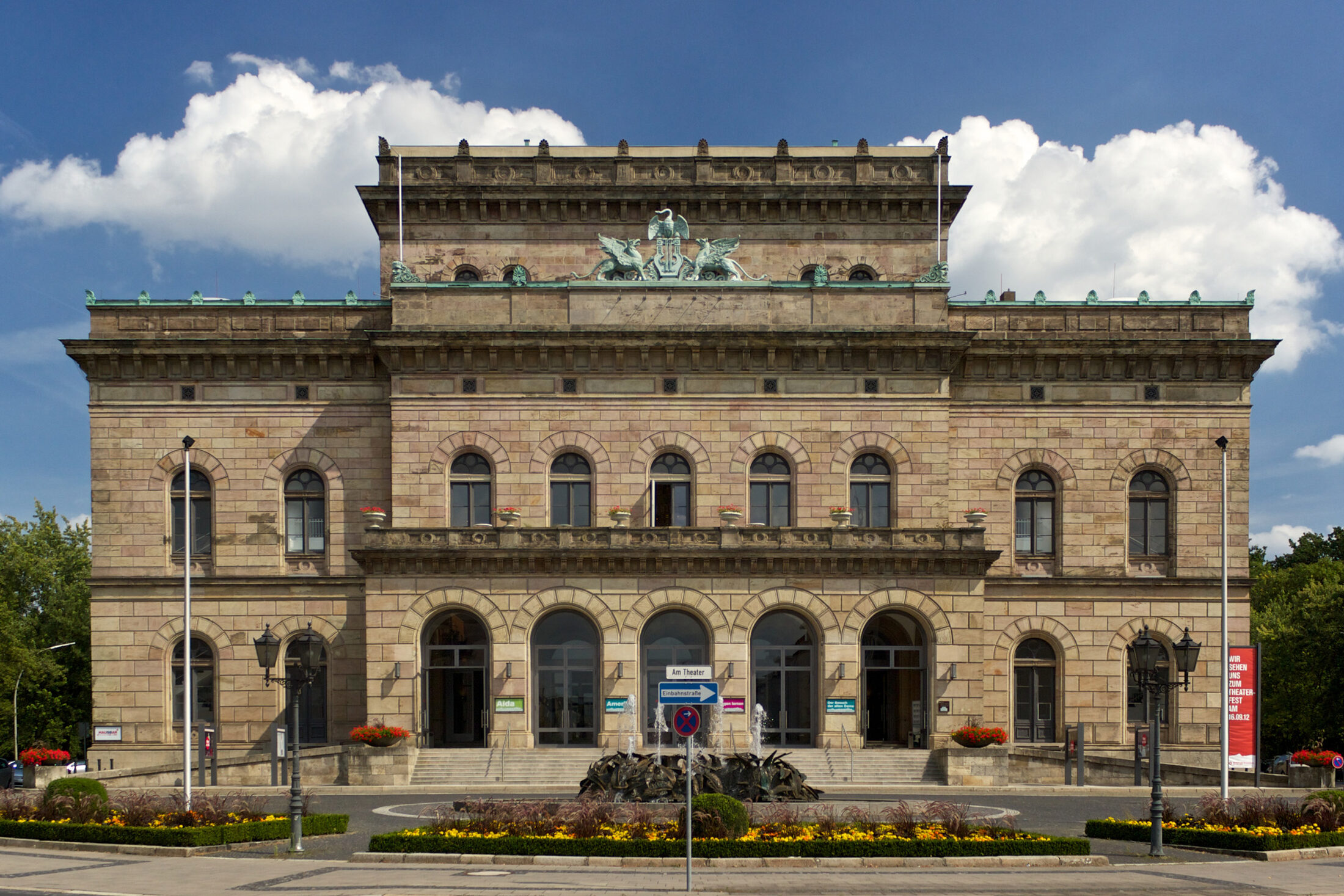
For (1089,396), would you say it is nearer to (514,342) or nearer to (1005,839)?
(514,342)

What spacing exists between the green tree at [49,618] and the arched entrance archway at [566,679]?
34.2 metres

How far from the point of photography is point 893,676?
40.8 meters

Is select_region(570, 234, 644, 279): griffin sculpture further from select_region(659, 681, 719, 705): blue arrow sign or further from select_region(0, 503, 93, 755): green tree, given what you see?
select_region(0, 503, 93, 755): green tree

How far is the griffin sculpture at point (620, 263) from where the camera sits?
4250cm

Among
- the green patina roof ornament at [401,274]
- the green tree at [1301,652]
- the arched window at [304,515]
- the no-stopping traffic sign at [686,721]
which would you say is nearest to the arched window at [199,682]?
the arched window at [304,515]

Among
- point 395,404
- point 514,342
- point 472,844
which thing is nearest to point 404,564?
point 395,404

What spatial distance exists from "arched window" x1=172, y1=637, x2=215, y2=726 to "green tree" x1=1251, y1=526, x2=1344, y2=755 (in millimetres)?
43075

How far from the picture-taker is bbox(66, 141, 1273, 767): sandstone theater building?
131 ft

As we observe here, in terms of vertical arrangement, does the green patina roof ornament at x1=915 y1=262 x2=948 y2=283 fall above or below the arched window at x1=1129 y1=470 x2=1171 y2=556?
above

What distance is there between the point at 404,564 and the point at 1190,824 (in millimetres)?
24967

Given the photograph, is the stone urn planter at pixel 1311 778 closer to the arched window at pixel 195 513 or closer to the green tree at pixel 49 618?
the arched window at pixel 195 513

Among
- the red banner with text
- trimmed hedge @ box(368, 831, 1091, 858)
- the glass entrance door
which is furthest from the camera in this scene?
the glass entrance door

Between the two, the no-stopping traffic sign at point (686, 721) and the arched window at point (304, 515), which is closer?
the no-stopping traffic sign at point (686, 721)

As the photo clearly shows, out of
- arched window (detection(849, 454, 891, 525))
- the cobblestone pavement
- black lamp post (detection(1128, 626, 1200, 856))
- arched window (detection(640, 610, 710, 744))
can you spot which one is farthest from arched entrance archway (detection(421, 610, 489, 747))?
black lamp post (detection(1128, 626, 1200, 856))
